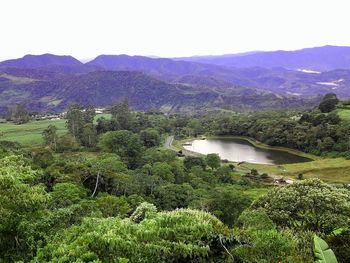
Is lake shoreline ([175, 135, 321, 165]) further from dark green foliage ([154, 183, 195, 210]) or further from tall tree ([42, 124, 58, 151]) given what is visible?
dark green foliage ([154, 183, 195, 210])

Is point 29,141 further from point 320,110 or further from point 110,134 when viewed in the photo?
point 320,110

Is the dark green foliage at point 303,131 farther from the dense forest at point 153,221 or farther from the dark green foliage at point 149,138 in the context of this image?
the dense forest at point 153,221

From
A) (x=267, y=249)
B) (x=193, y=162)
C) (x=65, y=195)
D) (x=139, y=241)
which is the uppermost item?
(x=139, y=241)

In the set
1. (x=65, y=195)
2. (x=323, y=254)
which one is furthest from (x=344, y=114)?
(x=323, y=254)

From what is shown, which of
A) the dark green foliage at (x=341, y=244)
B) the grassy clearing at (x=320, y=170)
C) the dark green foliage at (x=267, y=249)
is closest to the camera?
the dark green foliage at (x=267, y=249)

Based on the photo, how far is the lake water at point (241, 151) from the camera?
278 ft

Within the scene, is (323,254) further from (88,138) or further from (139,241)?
(88,138)

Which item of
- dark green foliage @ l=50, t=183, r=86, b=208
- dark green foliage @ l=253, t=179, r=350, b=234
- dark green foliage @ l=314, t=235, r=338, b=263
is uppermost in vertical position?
dark green foliage @ l=314, t=235, r=338, b=263

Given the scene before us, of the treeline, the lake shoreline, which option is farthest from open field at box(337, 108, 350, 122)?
the lake shoreline

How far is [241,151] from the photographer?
95688mm

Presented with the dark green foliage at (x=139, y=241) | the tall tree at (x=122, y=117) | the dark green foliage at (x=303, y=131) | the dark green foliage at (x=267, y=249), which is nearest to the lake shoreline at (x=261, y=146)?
the dark green foliage at (x=303, y=131)

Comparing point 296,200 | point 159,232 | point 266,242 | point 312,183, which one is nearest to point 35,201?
point 159,232

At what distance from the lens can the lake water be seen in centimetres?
8462

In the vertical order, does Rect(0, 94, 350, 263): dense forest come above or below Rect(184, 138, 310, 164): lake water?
above
